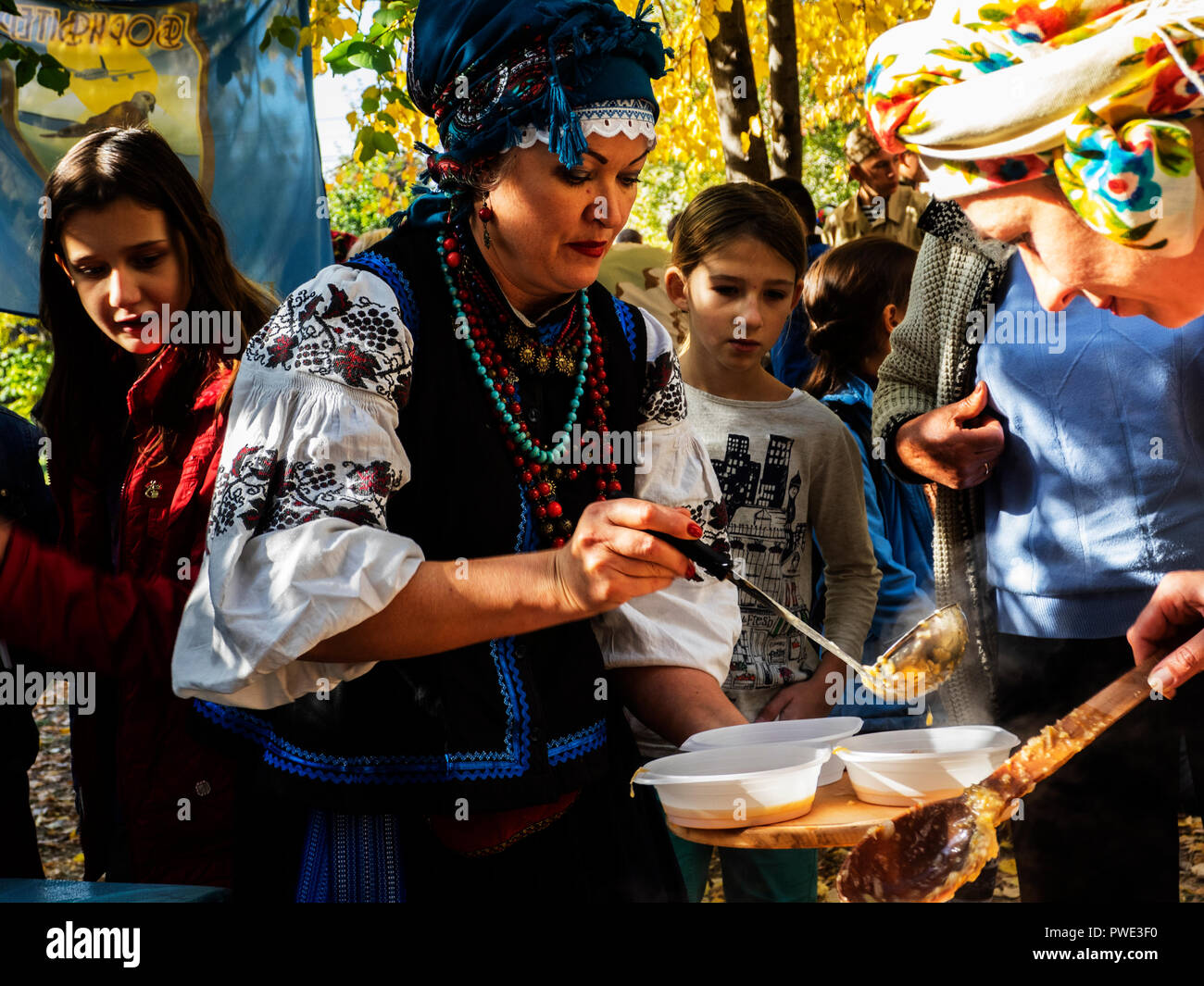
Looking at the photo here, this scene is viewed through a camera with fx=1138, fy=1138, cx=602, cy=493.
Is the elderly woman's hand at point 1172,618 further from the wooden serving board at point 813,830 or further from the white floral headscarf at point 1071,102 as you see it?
the white floral headscarf at point 1071,102

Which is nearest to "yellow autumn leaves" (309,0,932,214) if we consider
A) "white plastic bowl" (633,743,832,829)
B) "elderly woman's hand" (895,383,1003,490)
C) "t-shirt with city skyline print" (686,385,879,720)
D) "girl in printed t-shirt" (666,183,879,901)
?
"girl in printed t-shirt" (666,183,879,901)

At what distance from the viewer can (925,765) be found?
4.74 ft

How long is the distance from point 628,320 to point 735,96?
13.0ft

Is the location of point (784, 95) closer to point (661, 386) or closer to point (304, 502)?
point (661, 386)

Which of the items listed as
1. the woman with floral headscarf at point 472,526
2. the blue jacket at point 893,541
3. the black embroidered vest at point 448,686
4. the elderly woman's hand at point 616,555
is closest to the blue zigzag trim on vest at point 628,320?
the woman with floral headscarf at point 472,526

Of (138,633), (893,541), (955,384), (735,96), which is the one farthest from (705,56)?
(138,633)

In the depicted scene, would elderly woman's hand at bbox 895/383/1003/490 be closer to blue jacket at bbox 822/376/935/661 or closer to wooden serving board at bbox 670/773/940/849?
blue jacket at bbox 822/376/935/661

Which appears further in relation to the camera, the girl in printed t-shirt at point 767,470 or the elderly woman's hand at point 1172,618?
the girl in printed t-shirt at point 767,470

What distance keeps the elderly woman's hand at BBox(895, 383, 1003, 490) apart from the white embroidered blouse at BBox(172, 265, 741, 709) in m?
1.20

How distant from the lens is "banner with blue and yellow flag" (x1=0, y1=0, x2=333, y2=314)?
3.75 metres

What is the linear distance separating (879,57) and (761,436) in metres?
1.33

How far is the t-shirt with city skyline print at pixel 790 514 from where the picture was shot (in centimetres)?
261

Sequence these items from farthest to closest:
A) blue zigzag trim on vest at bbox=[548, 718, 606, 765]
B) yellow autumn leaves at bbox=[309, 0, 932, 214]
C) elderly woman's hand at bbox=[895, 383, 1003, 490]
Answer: yellow autumn leaves at bbox=[309, 0, 932, 214] < elderly woman's hand at bbox=[895, 383, 1003, 490] < blue zigzag trim on vest at bbox=[548, 718, 606, 765]
